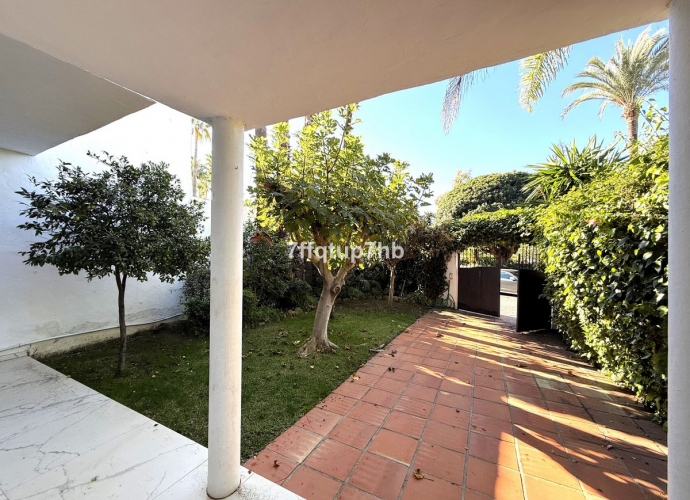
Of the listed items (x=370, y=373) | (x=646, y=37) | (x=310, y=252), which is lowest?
(x=370, y=373)

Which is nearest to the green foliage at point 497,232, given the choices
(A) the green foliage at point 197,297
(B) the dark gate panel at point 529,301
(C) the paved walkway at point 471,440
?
(B) the dark gate panel at point 529,301

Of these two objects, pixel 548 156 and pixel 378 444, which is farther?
pixel 548 156

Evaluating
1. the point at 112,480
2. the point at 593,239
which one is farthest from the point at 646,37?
the point at 112,480

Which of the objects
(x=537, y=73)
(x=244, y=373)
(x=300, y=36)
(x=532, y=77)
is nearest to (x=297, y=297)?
(x=244, y=373)

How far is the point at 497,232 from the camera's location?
27.1 ft

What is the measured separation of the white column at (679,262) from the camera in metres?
0.90

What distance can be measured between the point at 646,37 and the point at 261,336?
608 inches

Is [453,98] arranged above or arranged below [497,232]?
above

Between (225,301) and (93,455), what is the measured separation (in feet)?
6.52

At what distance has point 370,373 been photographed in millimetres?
4141

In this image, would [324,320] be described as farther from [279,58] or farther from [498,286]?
[498,286]

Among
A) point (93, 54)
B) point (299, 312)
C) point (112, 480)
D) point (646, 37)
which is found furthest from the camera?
point (646, 37)

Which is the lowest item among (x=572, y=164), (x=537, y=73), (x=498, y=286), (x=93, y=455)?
(x=93, y=455)

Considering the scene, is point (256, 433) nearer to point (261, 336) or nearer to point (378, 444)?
point (378, 444)
